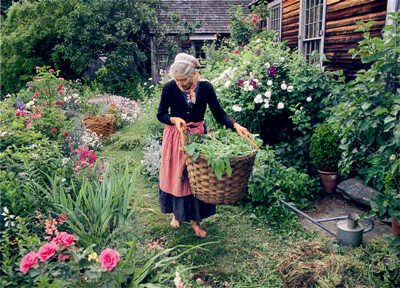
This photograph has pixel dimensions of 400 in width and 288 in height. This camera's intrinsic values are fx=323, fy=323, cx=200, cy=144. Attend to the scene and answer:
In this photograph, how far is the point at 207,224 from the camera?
3.67 m

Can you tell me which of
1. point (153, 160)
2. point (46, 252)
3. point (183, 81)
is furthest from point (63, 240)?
point (153, 160)

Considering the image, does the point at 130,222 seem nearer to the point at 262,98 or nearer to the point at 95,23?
the point at 262,98

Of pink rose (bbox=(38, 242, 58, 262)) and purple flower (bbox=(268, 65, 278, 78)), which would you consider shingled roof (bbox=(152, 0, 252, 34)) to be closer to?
purple flower (bbox=(268, 65, 278, 78))

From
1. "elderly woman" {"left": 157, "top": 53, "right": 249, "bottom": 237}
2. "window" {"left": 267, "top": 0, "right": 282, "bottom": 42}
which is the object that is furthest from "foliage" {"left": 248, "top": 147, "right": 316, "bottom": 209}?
"window" {"left": 267, "top": 0, "right": 282, "bottom": 42}

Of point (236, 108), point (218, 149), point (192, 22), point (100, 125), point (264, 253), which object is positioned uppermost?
point (192, 22)

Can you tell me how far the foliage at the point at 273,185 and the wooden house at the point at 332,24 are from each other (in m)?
2.26

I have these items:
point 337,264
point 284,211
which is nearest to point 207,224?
point 284,211

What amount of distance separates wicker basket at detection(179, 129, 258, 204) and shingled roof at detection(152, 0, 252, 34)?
13226mm

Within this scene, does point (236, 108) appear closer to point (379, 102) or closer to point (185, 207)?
point (185, 207)

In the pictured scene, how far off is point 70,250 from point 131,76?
12261 mm

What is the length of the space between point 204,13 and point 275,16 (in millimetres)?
6789

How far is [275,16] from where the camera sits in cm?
997

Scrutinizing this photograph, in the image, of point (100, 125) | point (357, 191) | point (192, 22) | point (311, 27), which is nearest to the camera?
point (357, 191)

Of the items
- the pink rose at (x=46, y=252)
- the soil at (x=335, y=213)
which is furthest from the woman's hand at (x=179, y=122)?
the soil at (x=335, y=213)
